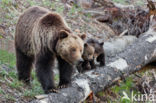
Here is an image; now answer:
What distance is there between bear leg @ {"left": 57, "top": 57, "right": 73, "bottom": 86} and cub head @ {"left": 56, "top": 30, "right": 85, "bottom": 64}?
0.24m

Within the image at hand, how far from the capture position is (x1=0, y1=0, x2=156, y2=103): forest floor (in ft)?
19.0

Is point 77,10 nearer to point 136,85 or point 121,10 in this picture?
point 121,10

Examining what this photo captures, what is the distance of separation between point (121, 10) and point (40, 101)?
900cm

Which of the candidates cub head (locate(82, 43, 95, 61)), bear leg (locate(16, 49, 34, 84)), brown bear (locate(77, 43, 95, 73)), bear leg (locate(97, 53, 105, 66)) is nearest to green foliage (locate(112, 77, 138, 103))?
bear leg (locate(97, 53, 105, 66))

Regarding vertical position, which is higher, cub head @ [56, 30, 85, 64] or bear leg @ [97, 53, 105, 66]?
cub head @ [56, 30, 85, 64]

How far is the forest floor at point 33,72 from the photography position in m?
5.79

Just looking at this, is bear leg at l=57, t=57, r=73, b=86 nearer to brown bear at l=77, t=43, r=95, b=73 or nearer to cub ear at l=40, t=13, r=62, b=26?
cub ear at l=40, t=13, r=62, b=26

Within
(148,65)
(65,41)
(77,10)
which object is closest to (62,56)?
(65,41)

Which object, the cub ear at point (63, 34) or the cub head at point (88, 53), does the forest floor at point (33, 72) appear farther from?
the cub ear at point (63, 34)

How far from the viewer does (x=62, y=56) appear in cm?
534

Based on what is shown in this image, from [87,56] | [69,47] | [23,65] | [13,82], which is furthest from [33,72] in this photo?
[69,47]

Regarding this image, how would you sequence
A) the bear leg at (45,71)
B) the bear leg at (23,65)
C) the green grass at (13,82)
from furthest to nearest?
1. the bear leg at (23,65)
2. the green grass at (13,82)
3. the bear leg at (45,71)

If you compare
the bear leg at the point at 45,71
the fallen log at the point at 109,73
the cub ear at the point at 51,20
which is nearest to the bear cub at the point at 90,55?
the fallen log at the point at 109,73

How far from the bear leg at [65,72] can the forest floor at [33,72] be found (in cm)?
68
